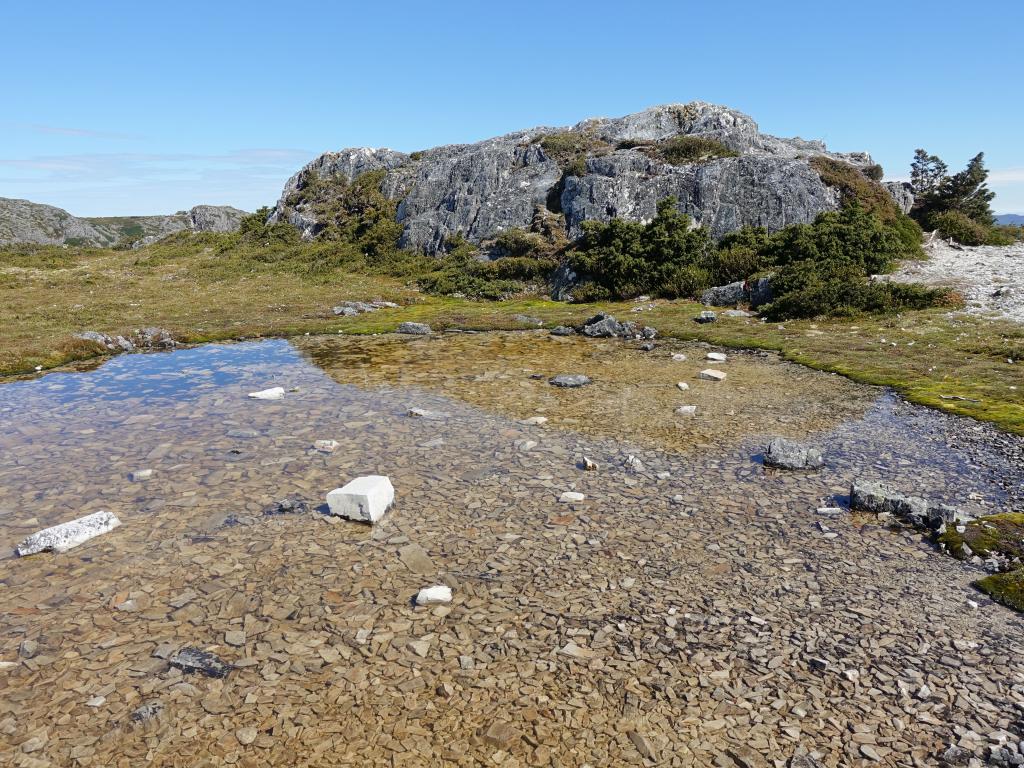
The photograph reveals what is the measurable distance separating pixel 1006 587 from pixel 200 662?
10.8 meters

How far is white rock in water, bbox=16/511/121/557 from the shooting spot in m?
9.79

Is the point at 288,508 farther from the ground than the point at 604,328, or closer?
closer

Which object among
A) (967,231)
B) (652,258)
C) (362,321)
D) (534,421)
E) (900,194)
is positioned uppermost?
(900,194)

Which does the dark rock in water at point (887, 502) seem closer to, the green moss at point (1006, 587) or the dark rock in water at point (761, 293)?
the green moss at point (1006, 587)

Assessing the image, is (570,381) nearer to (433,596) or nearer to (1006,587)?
(433,596)

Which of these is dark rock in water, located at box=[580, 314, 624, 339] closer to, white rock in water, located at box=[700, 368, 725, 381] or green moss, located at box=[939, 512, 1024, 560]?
white rock in water, located at box=[700, 368, 725, 381]

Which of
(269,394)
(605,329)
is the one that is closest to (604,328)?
(605,329)

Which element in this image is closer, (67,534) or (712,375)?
(67,534)

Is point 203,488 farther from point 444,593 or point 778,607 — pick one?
point 778,607

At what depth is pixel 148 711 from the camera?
647cm

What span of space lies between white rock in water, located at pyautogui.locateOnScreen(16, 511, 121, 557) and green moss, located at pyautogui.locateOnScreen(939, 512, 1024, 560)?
14240 mm

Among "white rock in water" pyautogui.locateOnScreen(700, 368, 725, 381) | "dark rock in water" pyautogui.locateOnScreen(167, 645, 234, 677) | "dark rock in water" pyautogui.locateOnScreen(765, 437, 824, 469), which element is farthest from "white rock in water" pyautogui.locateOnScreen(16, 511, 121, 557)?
"white rock in water" pyautogui.locateOnScreen(700, 368, 725, 381)

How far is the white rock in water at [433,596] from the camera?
8.32 m

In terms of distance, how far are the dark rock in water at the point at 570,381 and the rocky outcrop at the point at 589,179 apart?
28649 mm
